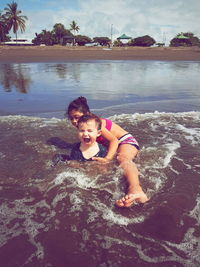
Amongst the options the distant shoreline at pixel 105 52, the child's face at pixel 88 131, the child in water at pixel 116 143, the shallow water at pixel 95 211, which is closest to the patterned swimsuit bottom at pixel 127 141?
the child in water at pixel 116 143

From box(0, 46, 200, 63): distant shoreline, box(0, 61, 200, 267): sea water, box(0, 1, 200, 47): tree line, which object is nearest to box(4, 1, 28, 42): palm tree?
box(0, 1, 200, 47): tree line

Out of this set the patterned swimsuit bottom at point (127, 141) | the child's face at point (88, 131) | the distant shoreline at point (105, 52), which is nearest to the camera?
the child's face at point (88, 131)

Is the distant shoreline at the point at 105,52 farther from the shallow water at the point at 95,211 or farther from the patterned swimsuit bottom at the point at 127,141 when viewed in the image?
the shallow water at the point at 95,211

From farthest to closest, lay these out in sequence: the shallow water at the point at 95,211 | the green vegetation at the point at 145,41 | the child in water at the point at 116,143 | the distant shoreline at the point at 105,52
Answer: the green vegetation at the point at 145,41 → the distant shoreline at the point at 105,52 → the child in water at the point at 116,143 → the shallow water at the point at 95,211

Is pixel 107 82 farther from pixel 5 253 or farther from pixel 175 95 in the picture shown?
pixel 5 253

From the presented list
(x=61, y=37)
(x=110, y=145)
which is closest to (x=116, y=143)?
(x=110, y=145)

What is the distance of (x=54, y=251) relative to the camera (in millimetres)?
2109

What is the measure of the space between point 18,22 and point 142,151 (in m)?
65.0

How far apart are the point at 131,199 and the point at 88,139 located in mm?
1228

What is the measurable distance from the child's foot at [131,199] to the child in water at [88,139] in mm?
1144

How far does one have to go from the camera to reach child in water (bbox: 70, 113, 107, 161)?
3402mm

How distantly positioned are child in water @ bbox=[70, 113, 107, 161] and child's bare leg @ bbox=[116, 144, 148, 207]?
1.00 feet

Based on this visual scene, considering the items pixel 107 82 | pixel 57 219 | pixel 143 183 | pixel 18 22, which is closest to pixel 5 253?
pixel 57 219

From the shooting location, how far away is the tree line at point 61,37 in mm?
52875
